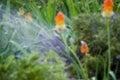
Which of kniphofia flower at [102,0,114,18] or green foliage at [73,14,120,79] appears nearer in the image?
kniphofia flower at [102,0,114,18]

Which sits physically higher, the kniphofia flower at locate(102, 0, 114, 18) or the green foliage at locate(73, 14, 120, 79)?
the kniphofia flower at locate(102, 0, 114, 18)

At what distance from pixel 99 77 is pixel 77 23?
696mm

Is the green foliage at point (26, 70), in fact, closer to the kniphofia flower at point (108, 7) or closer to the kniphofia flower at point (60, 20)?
the kniphofia flower at point (60, 20)

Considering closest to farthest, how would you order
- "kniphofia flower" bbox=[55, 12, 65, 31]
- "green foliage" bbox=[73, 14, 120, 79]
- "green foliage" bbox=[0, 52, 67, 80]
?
"green foliage" bbox=[0, 52, 67, 80] → "kniphofia flower" bbox=[55, 12, 65, 31] → "green foliage" bbox=[73, 14, 120, 79]

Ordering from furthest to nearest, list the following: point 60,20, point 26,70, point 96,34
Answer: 1. point 96,34
2. point 60,20
3. point 26,70

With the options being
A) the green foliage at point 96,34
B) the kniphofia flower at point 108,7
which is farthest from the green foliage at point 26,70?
the green foliage at point 96,34

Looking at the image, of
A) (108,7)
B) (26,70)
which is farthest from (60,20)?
(26,70)

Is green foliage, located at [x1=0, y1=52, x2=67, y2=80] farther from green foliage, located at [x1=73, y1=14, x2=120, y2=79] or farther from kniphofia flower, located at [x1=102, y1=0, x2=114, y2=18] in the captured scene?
green foliage, located at [x1=73, y1=14, x2=120, y2=79]

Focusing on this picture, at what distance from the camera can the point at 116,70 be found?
4086 mm

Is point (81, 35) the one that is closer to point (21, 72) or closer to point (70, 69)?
point (70, 69)

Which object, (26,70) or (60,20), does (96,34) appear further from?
(26,70)

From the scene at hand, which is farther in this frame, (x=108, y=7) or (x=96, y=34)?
(x=96, y=34)

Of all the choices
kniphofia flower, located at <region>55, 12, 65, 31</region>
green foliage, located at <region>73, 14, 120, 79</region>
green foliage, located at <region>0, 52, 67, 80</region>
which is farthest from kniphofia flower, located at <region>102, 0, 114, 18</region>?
green foliage, located at <region>0, 52, 67, 80</region>

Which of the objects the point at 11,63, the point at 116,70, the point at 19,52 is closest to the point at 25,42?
the point at 19,52
